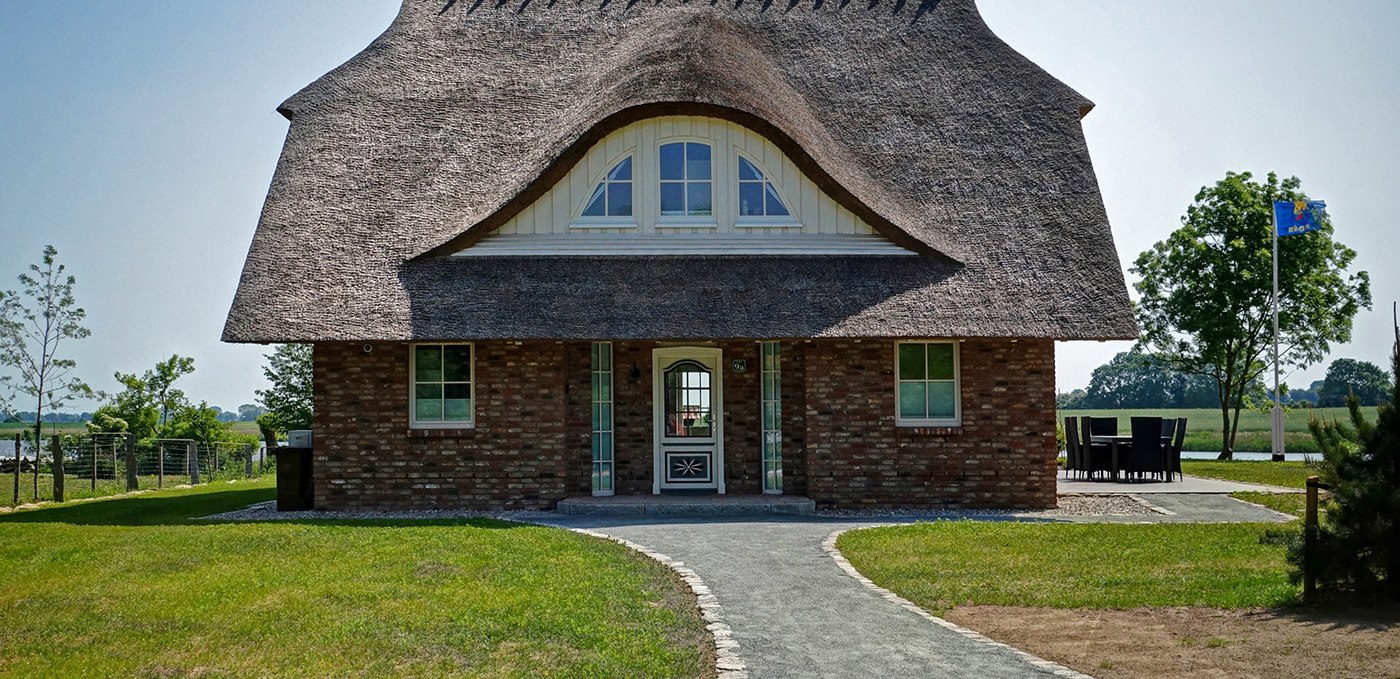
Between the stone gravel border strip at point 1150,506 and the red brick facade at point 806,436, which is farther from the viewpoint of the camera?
the red brick facade at point 806,436

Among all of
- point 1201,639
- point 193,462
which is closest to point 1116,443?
point 1201,639

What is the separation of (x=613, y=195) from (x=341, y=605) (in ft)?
33.7

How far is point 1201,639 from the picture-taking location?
866 cm

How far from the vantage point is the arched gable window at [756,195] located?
62.3ft

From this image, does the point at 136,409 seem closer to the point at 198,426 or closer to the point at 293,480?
the point at 198,426

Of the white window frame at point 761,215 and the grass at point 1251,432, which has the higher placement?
the white window frame at point 761,215

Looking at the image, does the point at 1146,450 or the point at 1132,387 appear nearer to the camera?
the point at 1146,450

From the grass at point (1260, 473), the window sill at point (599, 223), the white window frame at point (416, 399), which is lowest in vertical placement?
the grass at point (1260, 473)

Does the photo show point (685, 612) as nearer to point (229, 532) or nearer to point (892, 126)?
point (229, 532)

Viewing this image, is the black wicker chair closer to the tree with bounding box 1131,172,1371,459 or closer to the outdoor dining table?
the outdoor dining table

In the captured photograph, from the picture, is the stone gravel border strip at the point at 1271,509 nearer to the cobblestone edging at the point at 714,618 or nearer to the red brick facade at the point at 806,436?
the red brick facade at the point at 806,436

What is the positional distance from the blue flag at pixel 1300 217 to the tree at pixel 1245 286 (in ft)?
11.4

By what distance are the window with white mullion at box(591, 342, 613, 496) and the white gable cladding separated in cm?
157

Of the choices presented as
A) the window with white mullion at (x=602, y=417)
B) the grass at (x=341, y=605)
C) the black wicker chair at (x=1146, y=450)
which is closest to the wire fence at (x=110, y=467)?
the grass at (x=341, y=605)
